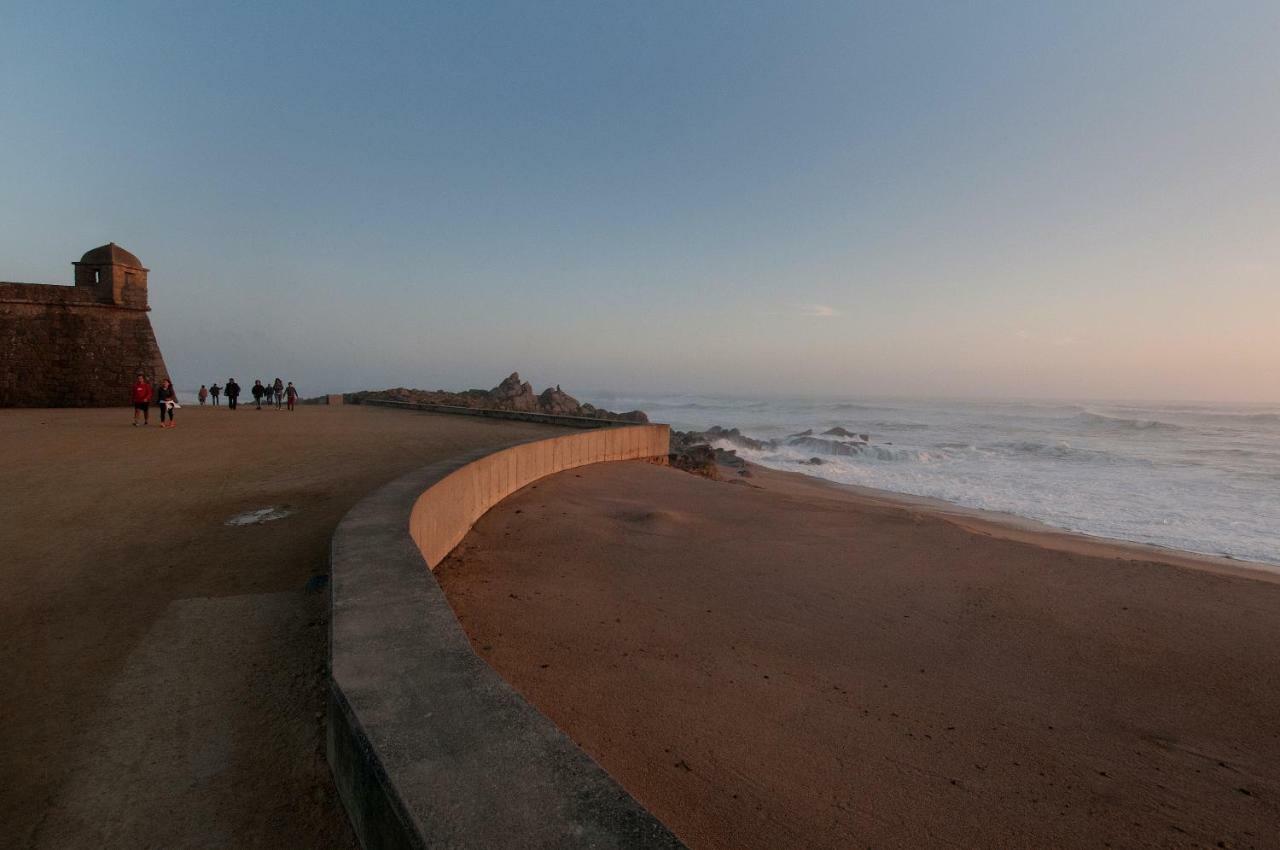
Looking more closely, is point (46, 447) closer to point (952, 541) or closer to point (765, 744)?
point (765, 744)

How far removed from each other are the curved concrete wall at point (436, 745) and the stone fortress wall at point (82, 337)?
24.8 metres

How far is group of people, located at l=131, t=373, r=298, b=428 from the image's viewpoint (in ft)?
44.5

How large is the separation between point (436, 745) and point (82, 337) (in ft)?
89.0

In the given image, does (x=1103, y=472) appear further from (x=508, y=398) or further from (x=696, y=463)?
(x=508, y=398)

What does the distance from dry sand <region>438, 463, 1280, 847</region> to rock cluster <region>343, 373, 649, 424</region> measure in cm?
2037

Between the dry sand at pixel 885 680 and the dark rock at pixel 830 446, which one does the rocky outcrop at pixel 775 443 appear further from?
the dry sand at pixel 885 680

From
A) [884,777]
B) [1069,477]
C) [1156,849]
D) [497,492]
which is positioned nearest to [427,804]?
[884,777]

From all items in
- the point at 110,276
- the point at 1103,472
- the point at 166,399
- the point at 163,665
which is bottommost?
the point at 1103,472

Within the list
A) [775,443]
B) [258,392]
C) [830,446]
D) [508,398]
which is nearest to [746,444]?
[775,443]

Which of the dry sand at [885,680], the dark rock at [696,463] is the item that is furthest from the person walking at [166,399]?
the dark rock at [696,463]

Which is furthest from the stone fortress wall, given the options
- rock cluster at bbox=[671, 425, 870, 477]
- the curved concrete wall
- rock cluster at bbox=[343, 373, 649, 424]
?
the curved concrete wall

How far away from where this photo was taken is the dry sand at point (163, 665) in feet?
6.59

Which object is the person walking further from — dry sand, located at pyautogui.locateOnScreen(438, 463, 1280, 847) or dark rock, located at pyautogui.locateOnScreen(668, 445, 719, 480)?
dark rock, located at pyautogui.locateOnScreen(668, 445, 719, 480)

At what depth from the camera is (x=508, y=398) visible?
106 ft
